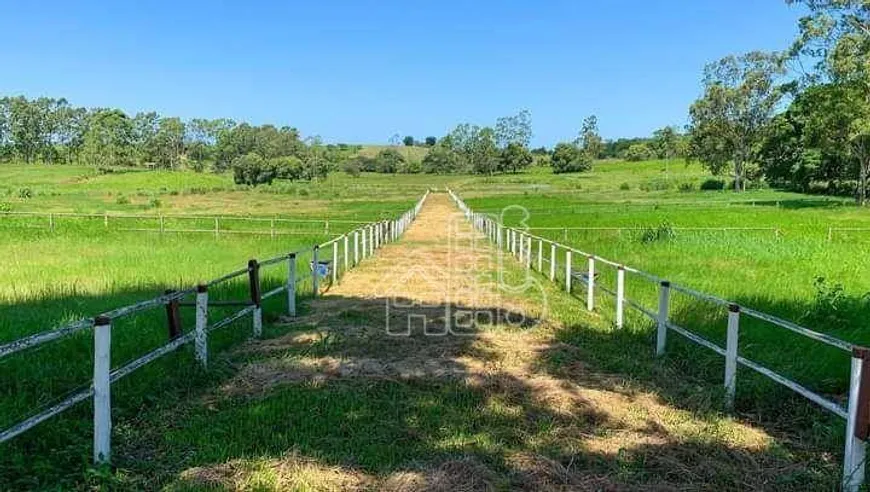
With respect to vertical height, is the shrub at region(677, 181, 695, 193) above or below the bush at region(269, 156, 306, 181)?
below

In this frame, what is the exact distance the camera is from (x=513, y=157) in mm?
149125

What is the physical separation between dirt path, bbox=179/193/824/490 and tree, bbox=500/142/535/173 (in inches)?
5554

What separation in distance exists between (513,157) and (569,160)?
1284 cm

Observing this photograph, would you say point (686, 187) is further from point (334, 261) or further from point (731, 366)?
point (731, 366)

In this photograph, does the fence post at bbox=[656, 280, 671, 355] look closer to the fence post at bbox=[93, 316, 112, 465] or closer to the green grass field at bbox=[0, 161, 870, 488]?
the green grass field at bbox=[0, 161, 870, 488]

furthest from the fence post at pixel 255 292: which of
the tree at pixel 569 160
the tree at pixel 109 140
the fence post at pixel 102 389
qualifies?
the tree at pixel 569 160

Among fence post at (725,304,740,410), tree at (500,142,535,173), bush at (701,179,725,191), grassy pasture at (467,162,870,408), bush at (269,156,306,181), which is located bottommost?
grassy pasture at (467,162,870,408)

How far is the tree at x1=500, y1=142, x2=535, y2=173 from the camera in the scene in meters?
149

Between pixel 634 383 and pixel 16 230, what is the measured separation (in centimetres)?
2928

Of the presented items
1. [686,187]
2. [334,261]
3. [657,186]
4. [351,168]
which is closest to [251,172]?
[351,168]

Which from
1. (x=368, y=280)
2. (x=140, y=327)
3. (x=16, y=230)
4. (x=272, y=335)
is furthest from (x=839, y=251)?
(x=16, y=230)

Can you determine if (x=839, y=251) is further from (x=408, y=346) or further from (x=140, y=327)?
(x=140, y=327)

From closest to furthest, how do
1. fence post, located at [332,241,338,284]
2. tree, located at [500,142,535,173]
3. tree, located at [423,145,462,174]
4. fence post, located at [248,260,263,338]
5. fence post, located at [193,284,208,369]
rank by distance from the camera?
1. fence post, located at [193,284,208,369]
2. fence post, located at [248,260,263,338]
3. fence post, located at [332,241,338,284]
4. tree, located at [500,142,535,173]
5. tree, located at [423,145,462,174]

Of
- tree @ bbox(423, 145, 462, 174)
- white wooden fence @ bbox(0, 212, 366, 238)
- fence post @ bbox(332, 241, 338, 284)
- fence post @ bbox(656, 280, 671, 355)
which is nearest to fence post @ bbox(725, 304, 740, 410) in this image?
fence post @ bbox(656, 280, 671, 355)
